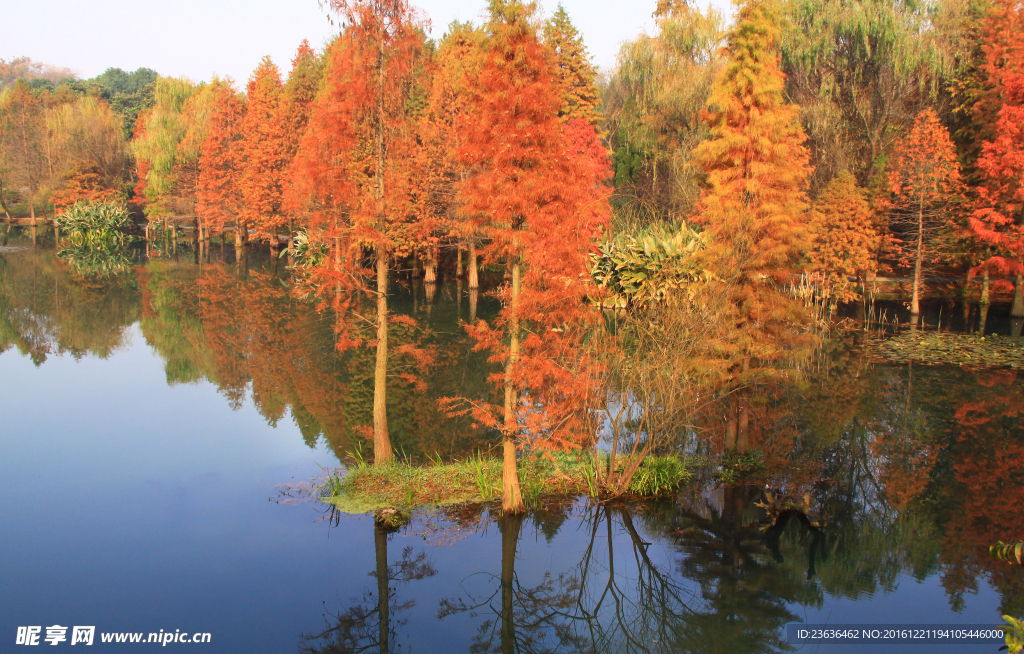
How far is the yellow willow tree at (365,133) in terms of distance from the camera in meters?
11.4

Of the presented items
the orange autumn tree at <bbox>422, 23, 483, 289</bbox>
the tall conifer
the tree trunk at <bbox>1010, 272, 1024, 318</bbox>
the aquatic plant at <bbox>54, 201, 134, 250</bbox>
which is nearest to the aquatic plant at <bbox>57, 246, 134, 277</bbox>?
the aquatic plant at <bbox>54, 201, 134, 250</bbox>

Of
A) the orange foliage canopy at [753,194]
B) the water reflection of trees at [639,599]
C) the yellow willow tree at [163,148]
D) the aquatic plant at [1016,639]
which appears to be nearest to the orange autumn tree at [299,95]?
the yellow willow tree at [163,148]

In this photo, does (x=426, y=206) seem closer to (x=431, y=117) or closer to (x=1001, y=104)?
(x=431, y=117)

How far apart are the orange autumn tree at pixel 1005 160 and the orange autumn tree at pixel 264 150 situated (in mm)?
34291

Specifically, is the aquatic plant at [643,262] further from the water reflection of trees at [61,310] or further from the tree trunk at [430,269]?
the water reflection of trees at [61,310]

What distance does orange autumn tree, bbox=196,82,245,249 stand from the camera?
46.9 meters

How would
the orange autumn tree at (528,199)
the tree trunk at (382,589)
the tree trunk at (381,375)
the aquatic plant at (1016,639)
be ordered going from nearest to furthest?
the aquatic plant at (1016,639) → the tree trunk at (382,589) → the orange autumn tree at (528,199) → the tree trunk at (381,375)

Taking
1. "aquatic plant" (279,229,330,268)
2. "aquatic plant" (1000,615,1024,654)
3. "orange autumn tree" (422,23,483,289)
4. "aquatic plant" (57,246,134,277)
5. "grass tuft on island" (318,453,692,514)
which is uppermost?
"orange autumn tree" (422,23,483,289)

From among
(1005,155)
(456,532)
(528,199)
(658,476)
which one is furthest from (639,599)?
(1005,155)

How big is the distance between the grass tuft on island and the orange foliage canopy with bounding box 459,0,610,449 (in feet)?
5.68

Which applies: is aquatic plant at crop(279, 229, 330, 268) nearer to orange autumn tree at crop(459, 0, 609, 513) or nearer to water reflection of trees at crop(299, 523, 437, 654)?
orange autumn tree at crop(459, 0, 609, 513)

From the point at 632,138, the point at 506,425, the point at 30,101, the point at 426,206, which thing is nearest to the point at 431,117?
the point at 426,206

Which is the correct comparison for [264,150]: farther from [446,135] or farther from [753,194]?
[753,194]

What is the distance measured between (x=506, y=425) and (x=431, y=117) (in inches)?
1029
